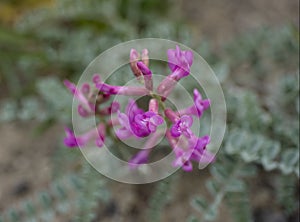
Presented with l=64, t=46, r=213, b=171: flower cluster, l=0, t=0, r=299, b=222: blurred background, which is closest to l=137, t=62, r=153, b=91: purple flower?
l=64, t=46, r=213, b=171: flower cluster

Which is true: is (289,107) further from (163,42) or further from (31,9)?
(31,9)

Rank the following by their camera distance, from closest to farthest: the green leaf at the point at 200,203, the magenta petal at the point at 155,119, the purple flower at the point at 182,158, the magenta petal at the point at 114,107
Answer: the magenta petal at the point at 155,119 < the purple flower at the point at 182,158 < the magenta petal at the point at 114,107 < the green leaf at the point at 200,203

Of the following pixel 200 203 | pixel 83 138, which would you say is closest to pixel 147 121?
pixel 83 138

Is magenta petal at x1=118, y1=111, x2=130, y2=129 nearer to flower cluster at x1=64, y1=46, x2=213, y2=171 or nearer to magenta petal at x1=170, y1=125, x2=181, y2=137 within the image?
flower cluster at x1=64, y1=46, x2=213, y2=171

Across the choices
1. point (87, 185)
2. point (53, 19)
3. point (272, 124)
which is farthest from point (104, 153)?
point (53, 19)

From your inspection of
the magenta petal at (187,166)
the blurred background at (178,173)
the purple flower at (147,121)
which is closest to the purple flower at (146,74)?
the purple flower at (147,121)

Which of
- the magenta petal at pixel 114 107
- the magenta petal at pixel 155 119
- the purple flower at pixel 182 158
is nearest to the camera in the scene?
the magenta petal at pixel 155 119

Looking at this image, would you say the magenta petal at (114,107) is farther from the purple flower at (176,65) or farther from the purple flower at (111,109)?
the purple flower at (176,65)

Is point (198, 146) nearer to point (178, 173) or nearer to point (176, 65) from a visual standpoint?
point (176, 65)
